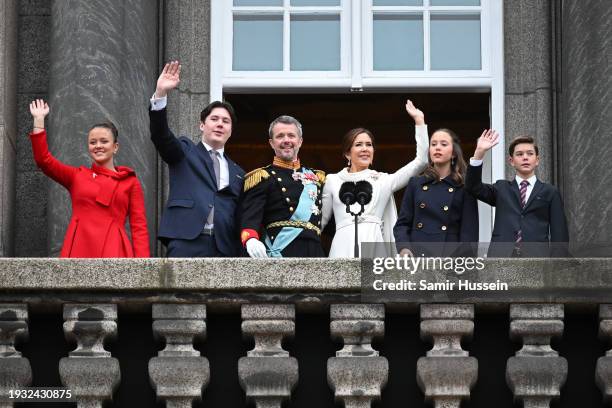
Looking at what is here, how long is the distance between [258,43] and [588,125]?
2.79 m

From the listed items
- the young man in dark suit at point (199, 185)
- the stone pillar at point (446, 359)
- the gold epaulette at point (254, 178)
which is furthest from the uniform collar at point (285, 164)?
the stone pillar at point (446, 359)

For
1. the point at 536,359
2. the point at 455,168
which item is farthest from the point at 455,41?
the point at 536,359

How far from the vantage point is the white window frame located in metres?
16.6

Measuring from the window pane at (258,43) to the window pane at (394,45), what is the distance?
2.58 ft

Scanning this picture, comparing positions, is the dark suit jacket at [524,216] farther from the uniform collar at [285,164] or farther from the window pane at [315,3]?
the window pane at [315,3]

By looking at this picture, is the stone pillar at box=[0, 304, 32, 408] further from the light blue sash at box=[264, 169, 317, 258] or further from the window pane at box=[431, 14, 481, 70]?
the window pane at box=[431, 14, 481, 70]

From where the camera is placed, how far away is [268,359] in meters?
12.0

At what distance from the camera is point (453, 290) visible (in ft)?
39.4

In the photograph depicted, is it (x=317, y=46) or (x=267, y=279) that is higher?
(x=317, y=46)

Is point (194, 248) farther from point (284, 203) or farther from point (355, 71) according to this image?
point (355, 71)

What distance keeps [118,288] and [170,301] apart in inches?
12.2

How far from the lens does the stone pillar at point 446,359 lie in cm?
1191

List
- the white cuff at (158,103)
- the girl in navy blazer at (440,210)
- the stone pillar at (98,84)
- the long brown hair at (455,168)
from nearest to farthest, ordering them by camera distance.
A: 1. the white cuff at (158,103)
2. the girl in navy blazer at (440,210)
3. the long brown hair at (455,168)
4. the stone pillar at (98,84)

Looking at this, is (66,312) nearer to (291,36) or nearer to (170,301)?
(170,301)
